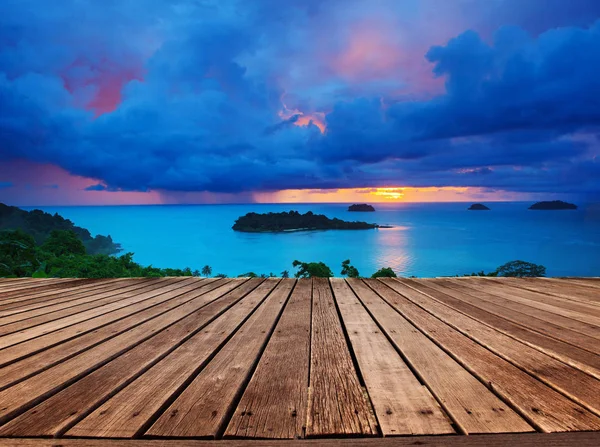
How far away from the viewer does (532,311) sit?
9.45 feet

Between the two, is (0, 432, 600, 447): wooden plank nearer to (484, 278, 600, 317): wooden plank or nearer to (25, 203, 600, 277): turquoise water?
(484, 278, 600, 317): wooden plank

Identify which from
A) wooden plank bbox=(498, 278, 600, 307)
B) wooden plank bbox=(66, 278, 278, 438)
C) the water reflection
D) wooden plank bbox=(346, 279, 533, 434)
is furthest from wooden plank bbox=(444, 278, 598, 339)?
the water reflection

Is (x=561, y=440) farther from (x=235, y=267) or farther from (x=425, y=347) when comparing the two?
(x=235, y=267)

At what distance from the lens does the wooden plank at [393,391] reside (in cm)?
115

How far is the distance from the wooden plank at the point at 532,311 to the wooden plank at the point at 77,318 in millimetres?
3397

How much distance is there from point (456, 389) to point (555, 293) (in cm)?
312

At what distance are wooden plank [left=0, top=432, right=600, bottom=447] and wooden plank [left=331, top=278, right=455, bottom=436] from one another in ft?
0.17

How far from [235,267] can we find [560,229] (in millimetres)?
90553

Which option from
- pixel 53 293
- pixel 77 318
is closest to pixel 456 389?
pixel 77 318

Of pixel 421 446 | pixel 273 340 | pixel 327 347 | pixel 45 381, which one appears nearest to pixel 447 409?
pixel 421 446

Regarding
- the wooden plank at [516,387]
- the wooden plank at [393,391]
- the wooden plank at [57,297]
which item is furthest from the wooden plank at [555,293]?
the wooden plank at [57,297]

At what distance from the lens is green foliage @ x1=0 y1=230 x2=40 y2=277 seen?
8.54 meters

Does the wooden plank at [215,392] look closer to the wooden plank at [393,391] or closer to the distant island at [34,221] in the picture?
the wooden plank at [393,391]

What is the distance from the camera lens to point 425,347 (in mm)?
1929
